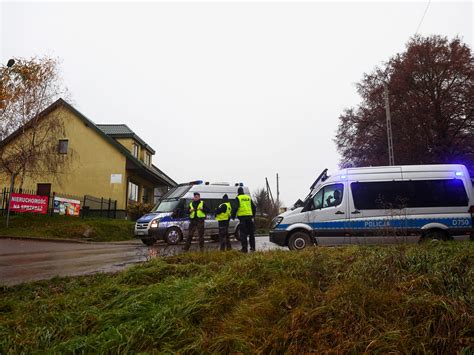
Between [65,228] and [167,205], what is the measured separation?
22.2ft

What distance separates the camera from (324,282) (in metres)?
4.21

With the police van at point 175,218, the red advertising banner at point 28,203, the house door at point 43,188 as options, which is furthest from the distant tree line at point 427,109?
the house door at point 43,188

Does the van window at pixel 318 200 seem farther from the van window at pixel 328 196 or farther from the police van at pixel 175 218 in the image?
the police van at pixel 175 218

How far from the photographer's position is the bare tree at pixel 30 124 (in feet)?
72.1

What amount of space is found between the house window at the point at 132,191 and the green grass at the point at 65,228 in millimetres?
9116

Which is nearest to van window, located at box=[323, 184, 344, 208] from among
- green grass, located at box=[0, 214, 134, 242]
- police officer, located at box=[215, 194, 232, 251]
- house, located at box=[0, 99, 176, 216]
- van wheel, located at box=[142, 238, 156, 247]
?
police officer, located at box=[215, 194, 232, 251]

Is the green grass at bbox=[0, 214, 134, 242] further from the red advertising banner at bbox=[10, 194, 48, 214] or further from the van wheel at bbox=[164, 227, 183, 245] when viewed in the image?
the van wheel at bbox=[164, 227, 183, 245]

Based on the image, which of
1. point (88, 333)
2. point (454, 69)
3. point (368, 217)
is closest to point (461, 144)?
point (454, 69)

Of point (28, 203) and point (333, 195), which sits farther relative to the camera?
point (28, 203)

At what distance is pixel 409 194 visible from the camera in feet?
34.7

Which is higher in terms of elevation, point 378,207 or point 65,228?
point 378,207

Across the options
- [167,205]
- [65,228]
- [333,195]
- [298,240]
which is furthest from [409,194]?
[65,228]

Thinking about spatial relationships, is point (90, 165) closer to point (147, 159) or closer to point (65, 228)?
point (147, 159)

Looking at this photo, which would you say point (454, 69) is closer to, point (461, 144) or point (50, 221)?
point (461, 144)
